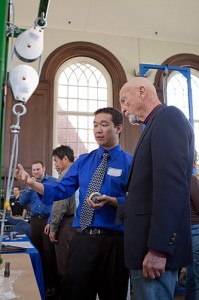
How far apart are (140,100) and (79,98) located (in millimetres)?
5382

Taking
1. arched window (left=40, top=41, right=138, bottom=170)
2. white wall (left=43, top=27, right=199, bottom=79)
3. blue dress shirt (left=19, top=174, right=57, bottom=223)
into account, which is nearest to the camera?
blue dress shirt (left=19, top=174, right=57, bottom=223)

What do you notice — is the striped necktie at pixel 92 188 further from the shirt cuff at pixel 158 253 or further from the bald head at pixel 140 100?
the shirt cuff at pixel 158 253

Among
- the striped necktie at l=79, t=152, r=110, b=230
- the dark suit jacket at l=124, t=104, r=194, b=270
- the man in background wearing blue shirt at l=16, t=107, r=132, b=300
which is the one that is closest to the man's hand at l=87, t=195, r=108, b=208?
the man in background wearing blue shirt at l=16, t=107, r=132, b=300

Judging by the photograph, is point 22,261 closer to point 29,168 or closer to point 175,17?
point 29,168

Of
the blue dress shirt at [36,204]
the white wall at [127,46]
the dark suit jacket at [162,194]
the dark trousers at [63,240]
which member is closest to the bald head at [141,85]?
the dark suit jacket at [162,194]

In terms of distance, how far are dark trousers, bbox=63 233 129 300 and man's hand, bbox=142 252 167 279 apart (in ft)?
1.79

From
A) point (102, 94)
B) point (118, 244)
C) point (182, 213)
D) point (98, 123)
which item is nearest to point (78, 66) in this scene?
point (102, 94)

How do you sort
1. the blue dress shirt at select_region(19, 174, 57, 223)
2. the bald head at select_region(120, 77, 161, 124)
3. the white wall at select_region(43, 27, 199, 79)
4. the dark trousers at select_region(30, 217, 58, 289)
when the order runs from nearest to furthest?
the bald head at select_region(120, 77, 161, 124) → the dark trousers at select_region(30, 217, 58, 289) → the blue dress shirt at select_region(19, 174, 57, 223) → the white wall at select_region(43, 27, 199, 79)

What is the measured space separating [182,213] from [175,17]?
19.4 feet

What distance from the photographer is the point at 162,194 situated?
107cm

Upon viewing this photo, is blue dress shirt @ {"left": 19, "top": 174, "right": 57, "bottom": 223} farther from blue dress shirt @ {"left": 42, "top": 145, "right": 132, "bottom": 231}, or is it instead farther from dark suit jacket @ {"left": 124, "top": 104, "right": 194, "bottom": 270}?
dark suit jacket @ {"left": 124, "top": 104, "right": 194, "bottom": 270}

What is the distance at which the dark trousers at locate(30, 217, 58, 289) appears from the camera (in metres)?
3.41

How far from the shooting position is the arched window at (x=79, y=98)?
647 centimetres

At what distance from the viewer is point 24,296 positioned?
997 mm
